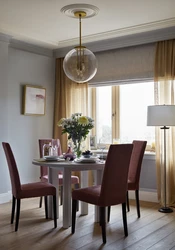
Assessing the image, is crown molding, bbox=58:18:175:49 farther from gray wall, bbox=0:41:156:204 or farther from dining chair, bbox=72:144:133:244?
dining chair, bbox=72:144:133:244

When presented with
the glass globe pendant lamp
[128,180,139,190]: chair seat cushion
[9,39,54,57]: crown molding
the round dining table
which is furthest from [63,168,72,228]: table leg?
[9,39,54,57]: crown molding

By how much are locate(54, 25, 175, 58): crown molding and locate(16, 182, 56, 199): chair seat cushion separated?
2.68 meters

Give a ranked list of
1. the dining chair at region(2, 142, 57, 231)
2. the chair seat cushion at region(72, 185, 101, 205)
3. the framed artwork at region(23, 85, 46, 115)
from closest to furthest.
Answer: the chair seat cushion at region(72, 185, 101, 205) < the dining chair at region(2, 142, 57, 231) < the framed artwork at region(23, 85, 46, 115)

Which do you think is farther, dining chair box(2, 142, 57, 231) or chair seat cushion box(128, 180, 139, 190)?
chair seat cushion box(128, 180, 139, 190)

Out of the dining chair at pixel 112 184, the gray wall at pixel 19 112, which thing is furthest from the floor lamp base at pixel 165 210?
the gray wall at pixel 19 112

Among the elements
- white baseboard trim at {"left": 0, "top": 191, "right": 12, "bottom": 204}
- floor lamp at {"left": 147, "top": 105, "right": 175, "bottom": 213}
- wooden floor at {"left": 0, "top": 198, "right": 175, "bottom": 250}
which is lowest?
wooden floor at {"left": 0, "top": 198, "right": 175, "bottom": 250}

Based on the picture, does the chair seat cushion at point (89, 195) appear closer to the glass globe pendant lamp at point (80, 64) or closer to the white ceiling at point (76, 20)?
the glass globe pendant lamp at point (80, 64)

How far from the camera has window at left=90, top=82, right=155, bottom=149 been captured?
570cm

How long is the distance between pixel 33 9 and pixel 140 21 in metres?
1.51

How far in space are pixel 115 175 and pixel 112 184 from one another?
10 centimetres

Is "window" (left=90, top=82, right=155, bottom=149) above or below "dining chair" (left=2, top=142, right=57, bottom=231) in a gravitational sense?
above

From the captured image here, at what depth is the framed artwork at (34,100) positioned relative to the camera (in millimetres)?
5630

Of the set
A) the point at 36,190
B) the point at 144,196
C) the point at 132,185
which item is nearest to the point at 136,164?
the point at 132,185

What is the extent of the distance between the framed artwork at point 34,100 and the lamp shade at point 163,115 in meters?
2.23
